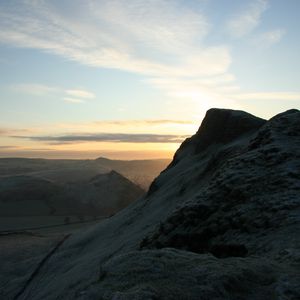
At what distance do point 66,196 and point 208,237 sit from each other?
210 ft

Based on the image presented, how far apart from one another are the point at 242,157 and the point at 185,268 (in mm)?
9763

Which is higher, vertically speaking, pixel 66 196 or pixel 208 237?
pixel 208 237

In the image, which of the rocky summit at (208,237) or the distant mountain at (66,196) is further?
the distant mountain at (66,196)

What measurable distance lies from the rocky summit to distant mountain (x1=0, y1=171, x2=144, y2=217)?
1403 inches

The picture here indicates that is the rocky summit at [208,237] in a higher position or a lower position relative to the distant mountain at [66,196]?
higher

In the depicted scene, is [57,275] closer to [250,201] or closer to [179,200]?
[179,200]

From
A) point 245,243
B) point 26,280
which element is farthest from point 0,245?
point 245,243

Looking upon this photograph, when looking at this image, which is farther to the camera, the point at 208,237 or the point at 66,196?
the point at 66,196

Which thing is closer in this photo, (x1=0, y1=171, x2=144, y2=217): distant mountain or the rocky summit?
the rocky summit

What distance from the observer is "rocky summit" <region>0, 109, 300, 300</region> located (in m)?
7.53

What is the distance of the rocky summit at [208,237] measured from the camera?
7531 millimetres

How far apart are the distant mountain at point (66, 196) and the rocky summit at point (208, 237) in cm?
3564

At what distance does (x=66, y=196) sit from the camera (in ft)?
248

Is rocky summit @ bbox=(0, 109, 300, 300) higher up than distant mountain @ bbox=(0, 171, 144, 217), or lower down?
higher up
